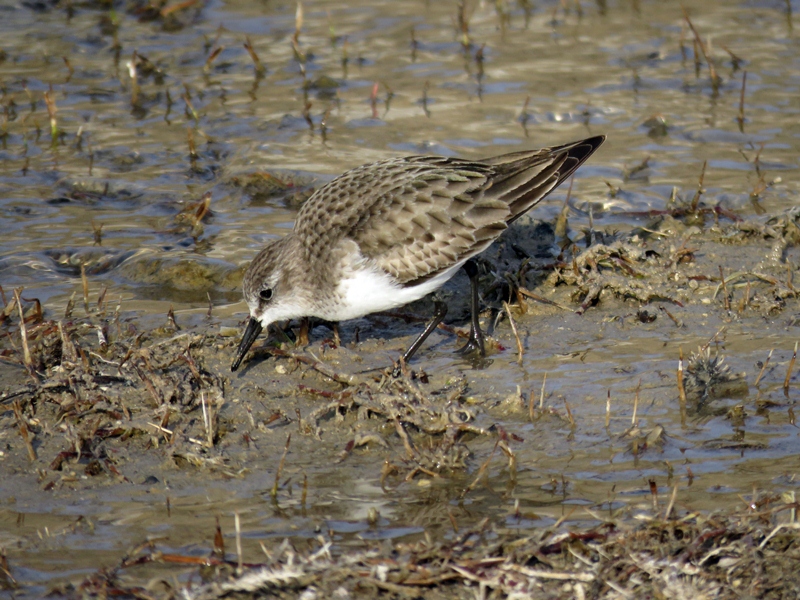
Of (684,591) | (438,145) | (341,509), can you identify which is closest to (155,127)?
(438,145)

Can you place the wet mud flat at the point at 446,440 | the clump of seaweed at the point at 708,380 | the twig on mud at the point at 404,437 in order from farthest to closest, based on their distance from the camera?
the clump of seaweed at the point at 708,380, the twig on mud at the point at 404,437, the wet mud flat at the point at 446,440

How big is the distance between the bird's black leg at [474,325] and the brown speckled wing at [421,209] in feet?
1.05

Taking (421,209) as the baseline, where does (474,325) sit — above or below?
below

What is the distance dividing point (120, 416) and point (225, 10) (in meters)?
8.56

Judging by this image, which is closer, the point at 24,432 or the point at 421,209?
the point at 24,432

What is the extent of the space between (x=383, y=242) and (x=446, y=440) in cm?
160

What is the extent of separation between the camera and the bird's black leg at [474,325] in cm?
651

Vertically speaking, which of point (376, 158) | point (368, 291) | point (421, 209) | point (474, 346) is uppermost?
point (421, 209)

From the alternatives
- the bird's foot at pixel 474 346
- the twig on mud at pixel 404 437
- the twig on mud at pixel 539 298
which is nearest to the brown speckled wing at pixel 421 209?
the bird's foot at pixel 474 346

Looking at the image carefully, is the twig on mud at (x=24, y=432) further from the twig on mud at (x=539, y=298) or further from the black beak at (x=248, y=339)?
the twig on mud at (x=539, y=298)

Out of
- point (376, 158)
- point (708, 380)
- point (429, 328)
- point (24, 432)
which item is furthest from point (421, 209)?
point (376, 158)

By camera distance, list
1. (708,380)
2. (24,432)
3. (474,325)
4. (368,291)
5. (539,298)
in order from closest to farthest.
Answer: (24,432)
(708,380)
(368,291)
(474,325)
(539,298)

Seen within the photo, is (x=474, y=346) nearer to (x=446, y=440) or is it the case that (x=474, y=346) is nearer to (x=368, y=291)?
(x=368, y=291)

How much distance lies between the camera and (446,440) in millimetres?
5180
